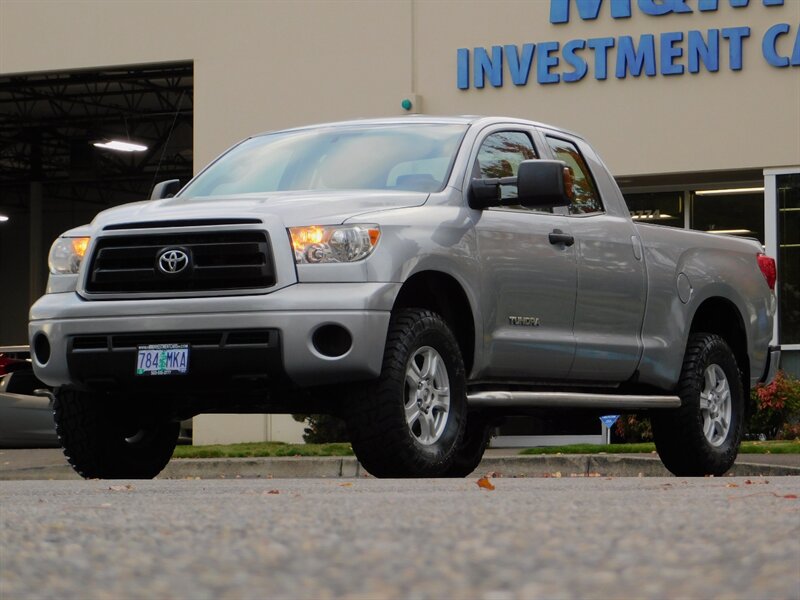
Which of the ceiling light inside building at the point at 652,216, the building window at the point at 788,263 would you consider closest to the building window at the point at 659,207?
the ceiling light inside building at the point at 652,216

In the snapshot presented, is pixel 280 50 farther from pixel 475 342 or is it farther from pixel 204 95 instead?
pixel 475 342

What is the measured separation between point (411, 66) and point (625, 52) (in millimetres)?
2719

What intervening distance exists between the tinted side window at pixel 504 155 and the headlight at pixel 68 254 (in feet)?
7.01

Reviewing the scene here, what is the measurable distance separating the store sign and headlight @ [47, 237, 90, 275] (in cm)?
1181

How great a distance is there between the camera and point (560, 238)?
29.9 ft

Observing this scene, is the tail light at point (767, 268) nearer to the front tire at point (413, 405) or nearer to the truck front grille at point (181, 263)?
the front tire at point (413, 405)

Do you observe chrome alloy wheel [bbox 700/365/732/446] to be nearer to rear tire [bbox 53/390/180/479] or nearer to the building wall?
rear tire [bbox 53/390/180/479]

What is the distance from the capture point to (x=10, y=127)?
136 feet

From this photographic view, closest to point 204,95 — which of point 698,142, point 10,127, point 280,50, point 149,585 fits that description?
point 280,50

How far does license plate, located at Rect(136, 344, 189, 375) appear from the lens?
307 inches

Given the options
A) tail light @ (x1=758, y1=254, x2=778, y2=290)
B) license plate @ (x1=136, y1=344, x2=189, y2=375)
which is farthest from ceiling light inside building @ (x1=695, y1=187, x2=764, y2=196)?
license plate @ (x1=136, y1=344, x2=189, y2=375)

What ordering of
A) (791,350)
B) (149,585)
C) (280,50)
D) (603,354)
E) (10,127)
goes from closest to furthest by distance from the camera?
(149,585)
(603,354)
(791,350)
(280,50)
(10,127)

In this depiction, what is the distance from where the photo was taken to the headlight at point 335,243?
7.72m

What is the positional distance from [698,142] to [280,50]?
5.63 m
